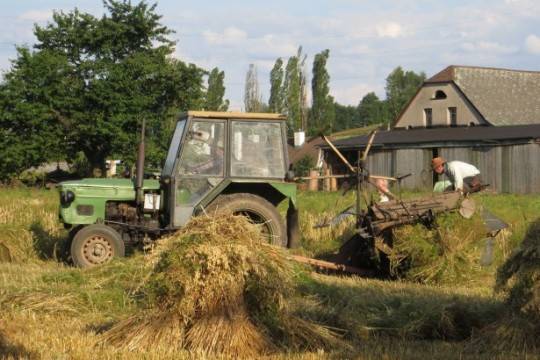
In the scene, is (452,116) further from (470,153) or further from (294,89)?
(294,89)

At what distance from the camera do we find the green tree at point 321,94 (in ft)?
241

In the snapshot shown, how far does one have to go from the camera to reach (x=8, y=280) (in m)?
10.5

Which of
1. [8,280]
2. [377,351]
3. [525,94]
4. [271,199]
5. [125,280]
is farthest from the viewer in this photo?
[525,94]

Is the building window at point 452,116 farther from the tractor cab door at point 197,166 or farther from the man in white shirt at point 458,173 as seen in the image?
the tractor cab door at point 197,166

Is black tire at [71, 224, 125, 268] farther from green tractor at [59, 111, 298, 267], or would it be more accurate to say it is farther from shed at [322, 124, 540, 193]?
shed at [322, 124, 540, 193]

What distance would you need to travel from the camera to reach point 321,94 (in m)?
74.1

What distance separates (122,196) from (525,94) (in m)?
40.9

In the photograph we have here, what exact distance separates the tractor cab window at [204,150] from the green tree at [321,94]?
60587 millimetres

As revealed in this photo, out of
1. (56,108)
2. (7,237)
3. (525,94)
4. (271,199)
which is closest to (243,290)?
(271,199)

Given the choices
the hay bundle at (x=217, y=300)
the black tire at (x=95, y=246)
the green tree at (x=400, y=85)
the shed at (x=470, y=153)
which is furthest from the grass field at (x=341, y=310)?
the green tree at (x=400, y=85)

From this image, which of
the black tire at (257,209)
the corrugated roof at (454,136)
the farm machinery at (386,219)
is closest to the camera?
the farm machinery at (386,219)

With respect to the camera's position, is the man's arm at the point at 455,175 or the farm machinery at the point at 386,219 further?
the man's arm at the point at 455,175

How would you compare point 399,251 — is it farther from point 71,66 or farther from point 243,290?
point 71,66

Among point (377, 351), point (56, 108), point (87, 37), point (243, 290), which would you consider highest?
point (87, 37)
